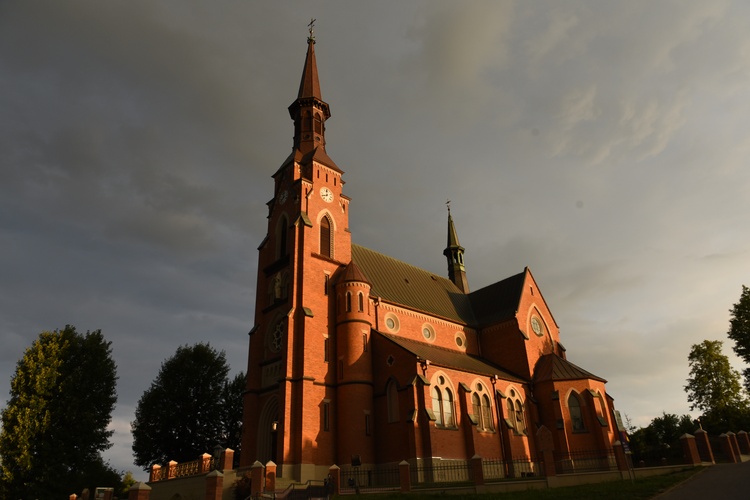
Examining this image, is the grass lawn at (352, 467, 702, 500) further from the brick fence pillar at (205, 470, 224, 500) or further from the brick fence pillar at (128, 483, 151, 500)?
the brick fence pillar at (128, 483, 151, 500)

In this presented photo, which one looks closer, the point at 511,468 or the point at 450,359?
the point at 511,468

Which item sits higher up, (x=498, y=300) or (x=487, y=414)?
(x=498, y=300)

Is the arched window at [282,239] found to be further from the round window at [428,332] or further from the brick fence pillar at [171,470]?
the brick fence pillar at [171,470]

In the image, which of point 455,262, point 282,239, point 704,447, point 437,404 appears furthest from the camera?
point 455,262

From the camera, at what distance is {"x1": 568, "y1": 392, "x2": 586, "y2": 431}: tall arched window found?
3356 cm

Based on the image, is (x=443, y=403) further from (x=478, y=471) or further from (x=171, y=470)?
(x=171, y=470)

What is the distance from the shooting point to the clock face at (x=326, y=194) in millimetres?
35344

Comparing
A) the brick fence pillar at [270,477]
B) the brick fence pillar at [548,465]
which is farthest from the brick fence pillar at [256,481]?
the brick fence pillar at [548,465]

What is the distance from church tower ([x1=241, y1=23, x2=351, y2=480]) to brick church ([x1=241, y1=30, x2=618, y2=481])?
85 millimetres

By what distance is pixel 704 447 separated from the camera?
26828mm

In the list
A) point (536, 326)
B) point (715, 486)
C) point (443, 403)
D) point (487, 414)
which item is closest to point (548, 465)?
point (715, 486)

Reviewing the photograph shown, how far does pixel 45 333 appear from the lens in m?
33.9

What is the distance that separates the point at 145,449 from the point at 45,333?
12.2 m

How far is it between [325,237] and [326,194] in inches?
133
